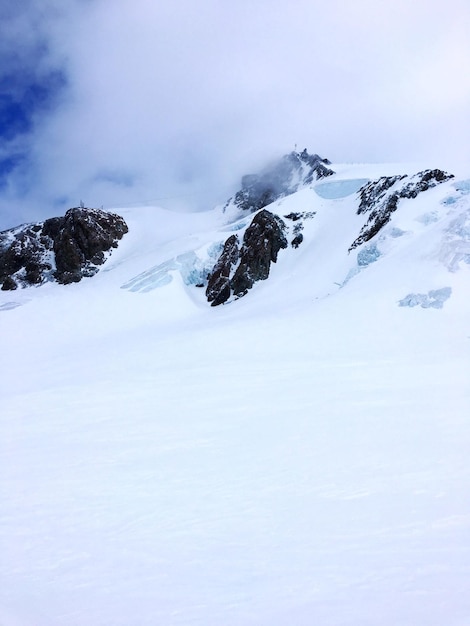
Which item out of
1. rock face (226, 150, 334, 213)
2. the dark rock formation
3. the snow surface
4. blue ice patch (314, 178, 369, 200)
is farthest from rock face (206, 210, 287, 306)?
rock face (226, 150, 334, 213)

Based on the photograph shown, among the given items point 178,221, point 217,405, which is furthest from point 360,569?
point 178,221

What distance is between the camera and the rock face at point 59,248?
61875 mm

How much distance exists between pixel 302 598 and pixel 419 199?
37.0 meters

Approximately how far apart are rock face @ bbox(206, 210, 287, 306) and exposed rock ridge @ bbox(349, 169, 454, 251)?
10796 millimetres

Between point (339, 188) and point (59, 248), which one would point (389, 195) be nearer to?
point (339, 188)

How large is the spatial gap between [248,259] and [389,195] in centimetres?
1659

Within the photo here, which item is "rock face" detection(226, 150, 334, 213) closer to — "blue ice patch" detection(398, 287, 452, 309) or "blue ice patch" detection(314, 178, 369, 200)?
"blue ice patch" detection(314, 178, 369, 200)

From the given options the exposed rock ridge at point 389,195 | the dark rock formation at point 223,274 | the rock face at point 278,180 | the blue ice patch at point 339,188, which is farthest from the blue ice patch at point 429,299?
the rock face at point 278,180

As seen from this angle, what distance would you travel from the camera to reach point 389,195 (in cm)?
3903

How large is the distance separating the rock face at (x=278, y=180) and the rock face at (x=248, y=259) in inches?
1382

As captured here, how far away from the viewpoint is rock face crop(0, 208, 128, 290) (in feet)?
203

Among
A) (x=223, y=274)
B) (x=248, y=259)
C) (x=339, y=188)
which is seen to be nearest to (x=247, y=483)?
(x=248, y=259)

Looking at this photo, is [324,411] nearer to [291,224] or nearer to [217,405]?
[217,405]

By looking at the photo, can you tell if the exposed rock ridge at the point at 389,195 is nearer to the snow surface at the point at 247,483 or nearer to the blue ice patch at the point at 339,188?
A: the blue ice patch at the point at 339,188
